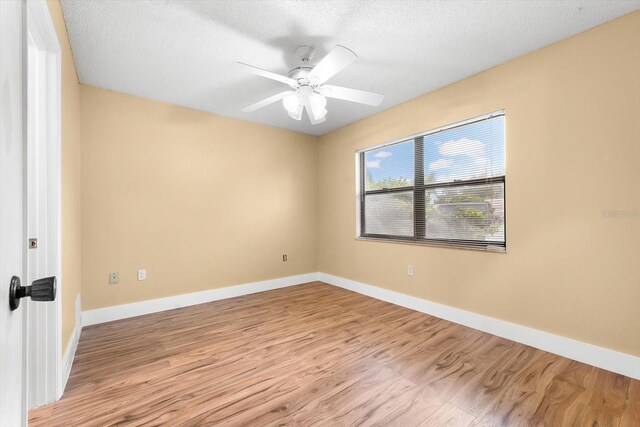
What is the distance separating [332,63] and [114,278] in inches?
117

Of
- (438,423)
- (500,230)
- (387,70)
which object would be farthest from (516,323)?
(387,70)

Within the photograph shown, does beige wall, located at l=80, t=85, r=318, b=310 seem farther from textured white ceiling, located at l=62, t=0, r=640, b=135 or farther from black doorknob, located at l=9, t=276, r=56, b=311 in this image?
black doorknob, located at l=9, t=276, r=56, b=311

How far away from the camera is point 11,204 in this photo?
2.17 feet

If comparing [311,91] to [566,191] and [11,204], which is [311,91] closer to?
[11,204]

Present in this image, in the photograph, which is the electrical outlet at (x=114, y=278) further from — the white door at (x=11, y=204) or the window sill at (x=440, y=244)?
the window sill at (x=440, y=244)

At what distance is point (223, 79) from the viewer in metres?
2.69

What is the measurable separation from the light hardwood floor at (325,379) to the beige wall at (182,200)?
2.21 feet

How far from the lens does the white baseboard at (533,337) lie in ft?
6.24

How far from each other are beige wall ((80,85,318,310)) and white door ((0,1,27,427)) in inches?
99.4

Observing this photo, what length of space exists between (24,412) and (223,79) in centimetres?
266

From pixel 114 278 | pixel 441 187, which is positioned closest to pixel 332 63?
pixel 441 187

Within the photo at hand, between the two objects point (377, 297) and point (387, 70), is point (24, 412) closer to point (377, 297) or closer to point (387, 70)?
point (387, 70)

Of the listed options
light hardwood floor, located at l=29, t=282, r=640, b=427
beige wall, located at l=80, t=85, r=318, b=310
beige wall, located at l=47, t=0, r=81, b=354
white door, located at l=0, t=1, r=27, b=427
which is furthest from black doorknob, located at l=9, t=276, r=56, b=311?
beige wall, located at l=80, t=85, r=318, b=310

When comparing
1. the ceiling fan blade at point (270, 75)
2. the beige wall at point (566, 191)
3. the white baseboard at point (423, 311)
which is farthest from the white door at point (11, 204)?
the beige wall at point (566, 191)
